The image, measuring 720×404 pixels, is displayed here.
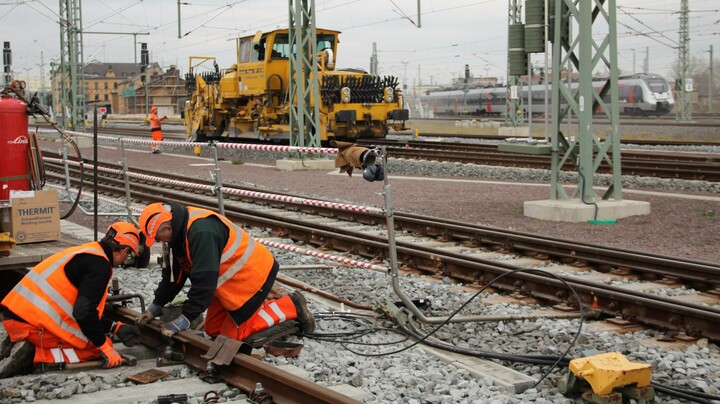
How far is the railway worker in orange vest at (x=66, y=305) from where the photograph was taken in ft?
19.9

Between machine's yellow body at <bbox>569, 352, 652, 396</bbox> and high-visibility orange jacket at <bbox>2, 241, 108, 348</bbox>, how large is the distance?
324cm

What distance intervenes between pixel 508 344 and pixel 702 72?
97775 mm

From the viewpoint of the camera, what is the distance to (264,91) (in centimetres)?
2692

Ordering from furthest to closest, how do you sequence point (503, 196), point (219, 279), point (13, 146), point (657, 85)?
point (657, 85), point (503, 196), point (13, 146), point (219, 279)

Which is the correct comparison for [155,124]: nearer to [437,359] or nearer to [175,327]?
[175,327]

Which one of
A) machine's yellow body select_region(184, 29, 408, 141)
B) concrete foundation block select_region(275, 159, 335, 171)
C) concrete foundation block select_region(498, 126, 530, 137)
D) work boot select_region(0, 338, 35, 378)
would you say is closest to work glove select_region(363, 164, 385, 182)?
work boot select_region(0, 338, 35, 378)

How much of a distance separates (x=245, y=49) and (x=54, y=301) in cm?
2261

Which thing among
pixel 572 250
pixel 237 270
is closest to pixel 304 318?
pixel 237 270

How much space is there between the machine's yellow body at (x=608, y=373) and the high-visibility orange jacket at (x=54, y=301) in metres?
3.24

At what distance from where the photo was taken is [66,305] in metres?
6.16

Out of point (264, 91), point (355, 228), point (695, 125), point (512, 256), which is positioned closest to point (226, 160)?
point (264, 91)

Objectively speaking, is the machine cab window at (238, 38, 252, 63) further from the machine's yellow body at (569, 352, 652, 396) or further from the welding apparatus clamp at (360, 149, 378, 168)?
the machine's yellow body at (569, 352, 652, 396)

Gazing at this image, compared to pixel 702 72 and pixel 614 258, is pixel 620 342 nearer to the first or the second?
pixel 614 258

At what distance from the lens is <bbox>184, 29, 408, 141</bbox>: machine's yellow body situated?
26062 millimetres
